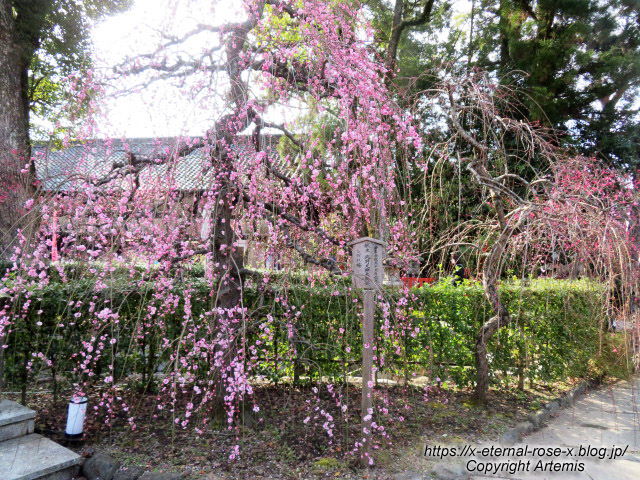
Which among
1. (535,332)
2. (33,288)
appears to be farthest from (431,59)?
(33,288)

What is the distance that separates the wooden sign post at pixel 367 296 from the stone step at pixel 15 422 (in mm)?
2381

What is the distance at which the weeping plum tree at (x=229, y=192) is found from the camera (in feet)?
8.20

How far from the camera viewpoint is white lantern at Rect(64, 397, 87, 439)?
2.80 m

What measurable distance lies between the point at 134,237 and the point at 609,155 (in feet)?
29.4

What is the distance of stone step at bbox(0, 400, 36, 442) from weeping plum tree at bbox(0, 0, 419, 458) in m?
0.41

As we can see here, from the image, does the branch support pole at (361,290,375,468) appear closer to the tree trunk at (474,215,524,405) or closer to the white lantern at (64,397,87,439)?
the tree trunk at (474,215,524,405)

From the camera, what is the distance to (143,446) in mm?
2791

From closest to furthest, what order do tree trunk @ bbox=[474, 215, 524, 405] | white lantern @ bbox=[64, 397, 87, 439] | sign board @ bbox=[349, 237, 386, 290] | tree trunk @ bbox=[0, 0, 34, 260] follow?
sign board @ bbox=[349, 237, 386, 290], white lantern @ bbox=[64, 397, 87, 439], tree trunk @ bbox=[474, 215, 524, 405], tree trunk @ bbox=[0, 0, 34, 260]

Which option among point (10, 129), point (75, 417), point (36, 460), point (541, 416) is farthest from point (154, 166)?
point (541, 416)

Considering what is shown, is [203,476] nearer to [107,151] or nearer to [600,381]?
[107,151]


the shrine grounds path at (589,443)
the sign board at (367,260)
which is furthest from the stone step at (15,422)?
the shrine grounds path at (589,443)

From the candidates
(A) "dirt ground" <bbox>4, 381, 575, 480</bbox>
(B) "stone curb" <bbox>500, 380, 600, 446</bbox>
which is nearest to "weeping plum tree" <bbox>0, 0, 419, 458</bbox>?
(A) "dirt ground" <bbox>4, 381, 575, 480</bbox>

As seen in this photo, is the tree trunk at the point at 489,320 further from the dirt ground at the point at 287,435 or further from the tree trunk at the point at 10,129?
the tree trunk at the point at 10,129

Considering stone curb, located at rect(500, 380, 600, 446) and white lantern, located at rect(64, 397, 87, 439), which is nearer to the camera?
white lantern, located at rect(64, 397, 87, 439)
